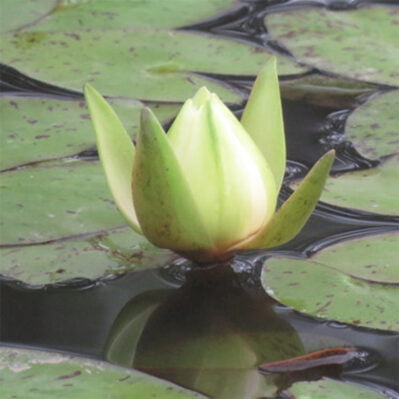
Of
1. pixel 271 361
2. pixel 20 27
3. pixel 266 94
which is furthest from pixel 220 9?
pixel 271 361

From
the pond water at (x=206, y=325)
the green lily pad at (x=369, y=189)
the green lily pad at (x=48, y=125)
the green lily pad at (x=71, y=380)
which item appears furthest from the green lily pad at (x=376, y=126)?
the green lily pad at (x=71, y=380)

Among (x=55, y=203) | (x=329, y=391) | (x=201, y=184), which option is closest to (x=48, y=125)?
(x=55, y=203)

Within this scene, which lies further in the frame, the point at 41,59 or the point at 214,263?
the point at 41,59

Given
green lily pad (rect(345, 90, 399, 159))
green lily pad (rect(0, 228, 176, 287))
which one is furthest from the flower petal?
green lily pad (rect(345, 90, 399, 159))

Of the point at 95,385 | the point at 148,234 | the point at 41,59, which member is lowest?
the point at 95,385

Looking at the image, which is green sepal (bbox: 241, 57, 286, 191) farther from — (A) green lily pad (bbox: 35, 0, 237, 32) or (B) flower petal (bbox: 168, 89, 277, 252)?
(A) green lily pad (bbox: 35, 0, 237, 32)

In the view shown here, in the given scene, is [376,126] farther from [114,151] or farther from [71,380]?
[71,380]

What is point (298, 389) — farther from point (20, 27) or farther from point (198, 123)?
point (20, 27)

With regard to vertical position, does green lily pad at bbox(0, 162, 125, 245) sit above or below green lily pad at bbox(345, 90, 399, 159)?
below
